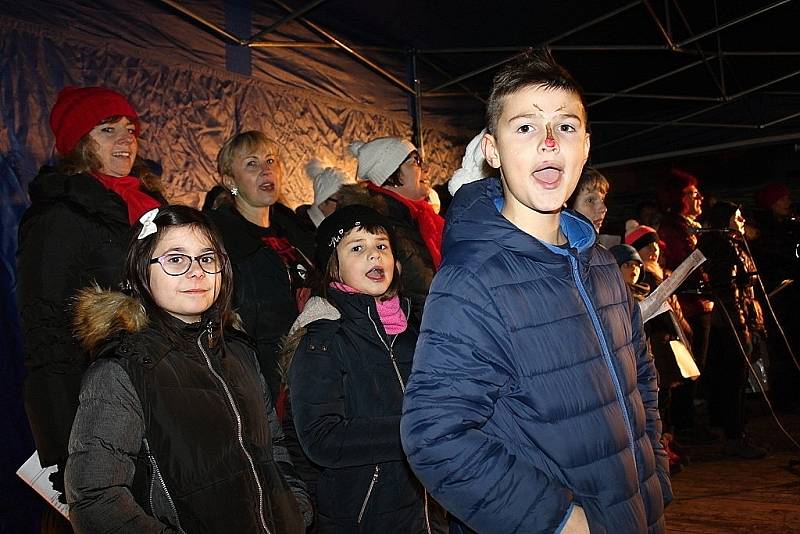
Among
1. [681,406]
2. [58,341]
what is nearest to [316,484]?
[58,341]

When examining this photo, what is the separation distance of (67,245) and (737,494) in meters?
3.74

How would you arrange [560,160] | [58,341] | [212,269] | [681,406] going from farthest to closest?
1. [681,406]
2. [58,341]
3. [212,269]
4. [560,160]

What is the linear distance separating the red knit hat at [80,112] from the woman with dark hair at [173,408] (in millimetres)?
1146

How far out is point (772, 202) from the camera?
638 centimetres

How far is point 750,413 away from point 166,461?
603 cm

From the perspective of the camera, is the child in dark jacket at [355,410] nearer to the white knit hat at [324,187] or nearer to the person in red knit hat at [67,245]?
the person in red knit hat at [67,245]

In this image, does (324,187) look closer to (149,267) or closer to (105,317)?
(149,267)

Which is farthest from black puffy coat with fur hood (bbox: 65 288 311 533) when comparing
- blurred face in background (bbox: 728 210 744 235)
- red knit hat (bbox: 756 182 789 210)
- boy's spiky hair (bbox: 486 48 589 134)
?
red knit hat (bbox: 756 182 789 210)

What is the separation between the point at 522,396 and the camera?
1.40 metres

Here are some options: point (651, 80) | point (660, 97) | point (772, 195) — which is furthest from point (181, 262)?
point (772, 195)

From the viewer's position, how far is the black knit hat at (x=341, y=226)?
2719mm

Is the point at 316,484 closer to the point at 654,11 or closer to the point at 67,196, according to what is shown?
the point at 67,196

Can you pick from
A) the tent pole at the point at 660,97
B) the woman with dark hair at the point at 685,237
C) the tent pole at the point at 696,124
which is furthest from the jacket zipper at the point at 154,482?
the tent pole at the point at 696,124

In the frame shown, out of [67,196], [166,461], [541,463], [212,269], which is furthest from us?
[67,196]
